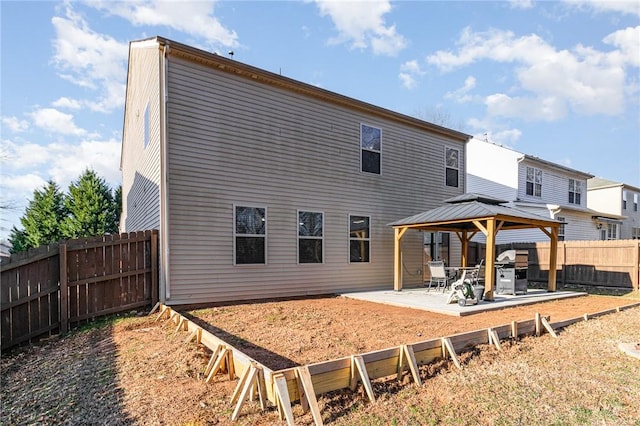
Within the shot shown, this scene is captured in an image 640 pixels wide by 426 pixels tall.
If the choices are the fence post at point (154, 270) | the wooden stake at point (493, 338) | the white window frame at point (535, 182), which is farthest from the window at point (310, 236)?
the white window frame at point (535, 182)

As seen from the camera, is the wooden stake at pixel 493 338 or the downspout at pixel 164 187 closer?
the wooden stake at pixel 493 338

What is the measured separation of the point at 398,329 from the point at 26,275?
590 centimetres

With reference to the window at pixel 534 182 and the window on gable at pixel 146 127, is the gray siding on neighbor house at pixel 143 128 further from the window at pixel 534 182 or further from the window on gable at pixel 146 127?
the window at pixel 534 182

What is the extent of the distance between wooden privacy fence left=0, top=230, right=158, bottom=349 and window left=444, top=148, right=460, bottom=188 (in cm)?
1002

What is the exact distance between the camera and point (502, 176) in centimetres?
1861

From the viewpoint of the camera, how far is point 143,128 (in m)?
10.1

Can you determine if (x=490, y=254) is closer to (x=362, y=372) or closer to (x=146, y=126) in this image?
(x=362, y=372)

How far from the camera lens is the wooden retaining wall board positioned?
2967 mm

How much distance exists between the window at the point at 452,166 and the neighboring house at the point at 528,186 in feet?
19.8

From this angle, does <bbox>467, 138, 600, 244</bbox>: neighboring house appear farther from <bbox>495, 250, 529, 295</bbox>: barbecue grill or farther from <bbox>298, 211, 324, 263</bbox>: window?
<bbox>298, 211, 324, 263</bbox>: window

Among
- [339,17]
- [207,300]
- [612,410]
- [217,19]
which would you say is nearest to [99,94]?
Result: [217,19]

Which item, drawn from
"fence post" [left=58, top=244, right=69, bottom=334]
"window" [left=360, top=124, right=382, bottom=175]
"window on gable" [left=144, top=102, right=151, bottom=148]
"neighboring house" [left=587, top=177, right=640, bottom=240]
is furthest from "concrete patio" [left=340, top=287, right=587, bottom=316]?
"neighboring house" [left=587, top=177, right=640, bottom=240]

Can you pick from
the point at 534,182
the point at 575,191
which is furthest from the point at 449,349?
the point at 575,191

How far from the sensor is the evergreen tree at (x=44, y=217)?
20.5 meters
